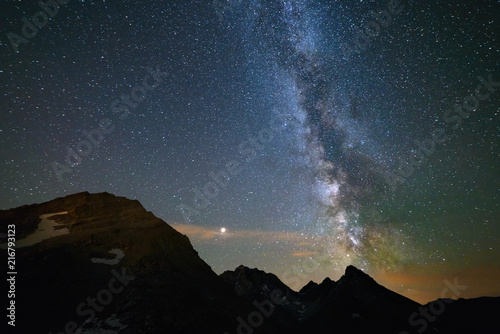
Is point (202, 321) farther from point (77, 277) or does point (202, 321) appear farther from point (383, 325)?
point (383, 325)

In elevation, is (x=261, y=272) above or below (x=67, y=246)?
above

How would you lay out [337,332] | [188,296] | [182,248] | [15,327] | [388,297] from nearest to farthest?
[15,327], [188,296], [182,248], [337,332], [388,297]

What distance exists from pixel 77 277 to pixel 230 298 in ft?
75.5

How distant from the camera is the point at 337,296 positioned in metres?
98.8

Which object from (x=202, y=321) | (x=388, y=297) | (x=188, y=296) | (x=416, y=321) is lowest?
(x=202, y=321)

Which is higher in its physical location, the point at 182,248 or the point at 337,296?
the point at 337,296

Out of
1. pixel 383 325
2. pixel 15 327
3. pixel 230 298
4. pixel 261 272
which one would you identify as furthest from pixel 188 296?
pixel 261 272

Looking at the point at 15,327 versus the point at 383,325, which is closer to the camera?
the point at 15,327

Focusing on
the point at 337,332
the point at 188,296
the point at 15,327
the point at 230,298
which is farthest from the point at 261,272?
the point at 15,327

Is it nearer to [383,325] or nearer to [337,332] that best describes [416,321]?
[383,325]

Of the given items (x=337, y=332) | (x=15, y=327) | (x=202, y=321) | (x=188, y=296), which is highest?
(x=337, y=332)

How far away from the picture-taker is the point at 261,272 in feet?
438

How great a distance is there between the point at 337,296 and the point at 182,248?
7002cm

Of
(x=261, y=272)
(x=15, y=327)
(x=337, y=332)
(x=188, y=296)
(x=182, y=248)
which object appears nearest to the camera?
(x=15, y=327)
